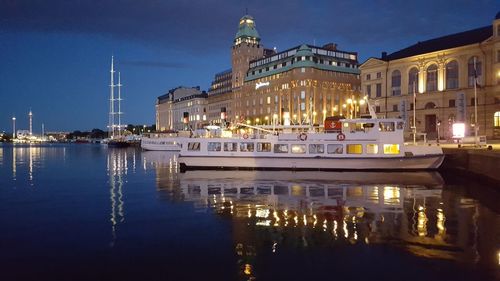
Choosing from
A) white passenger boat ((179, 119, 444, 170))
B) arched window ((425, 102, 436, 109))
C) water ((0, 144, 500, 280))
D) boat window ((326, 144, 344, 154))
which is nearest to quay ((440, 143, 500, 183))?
white passenger boat ((179, 119, 444, 170))

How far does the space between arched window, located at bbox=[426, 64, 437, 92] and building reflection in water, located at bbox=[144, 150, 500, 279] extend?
55.4 meters

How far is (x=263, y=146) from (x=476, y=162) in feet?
79.4

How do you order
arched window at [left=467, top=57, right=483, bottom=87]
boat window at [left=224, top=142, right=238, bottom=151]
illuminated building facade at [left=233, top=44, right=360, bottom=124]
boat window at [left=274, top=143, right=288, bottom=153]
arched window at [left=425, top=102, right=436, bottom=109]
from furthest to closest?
illuminated building facade at [left=233, top=44, right=360, bottom=124] → arched window at [left=425, top=102, right=436, bottom=109] → arched window at [left=467, top=57, right=483, bottom=87] → boat window at [left=224, top=142, right=238, bottom=151] → boat window at [left=274, top=143, right=288, bottom=153]

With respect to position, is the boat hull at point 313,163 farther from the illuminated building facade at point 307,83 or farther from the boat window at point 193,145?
the illuminated building facade at point 307,83

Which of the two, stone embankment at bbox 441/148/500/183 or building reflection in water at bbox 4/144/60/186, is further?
building reflection in water at bbox 4/144/60/186

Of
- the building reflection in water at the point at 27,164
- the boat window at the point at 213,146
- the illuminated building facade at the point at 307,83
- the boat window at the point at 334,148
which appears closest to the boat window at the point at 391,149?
the boat window at the point at 334,148

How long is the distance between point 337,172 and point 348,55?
127 m

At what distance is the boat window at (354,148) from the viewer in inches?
1955

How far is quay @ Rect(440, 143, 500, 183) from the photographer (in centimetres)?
3738

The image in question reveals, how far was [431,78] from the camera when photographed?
9312 centimetres

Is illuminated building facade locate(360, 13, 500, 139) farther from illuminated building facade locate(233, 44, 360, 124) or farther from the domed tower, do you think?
the domed tower

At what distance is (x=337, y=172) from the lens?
49.2 meters

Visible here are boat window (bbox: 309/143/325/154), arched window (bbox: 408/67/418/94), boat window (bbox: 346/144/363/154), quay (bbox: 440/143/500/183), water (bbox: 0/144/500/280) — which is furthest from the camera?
arched window (bbox: 408/67/418/94)

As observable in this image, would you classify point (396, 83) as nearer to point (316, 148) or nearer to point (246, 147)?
point (316, 148)
